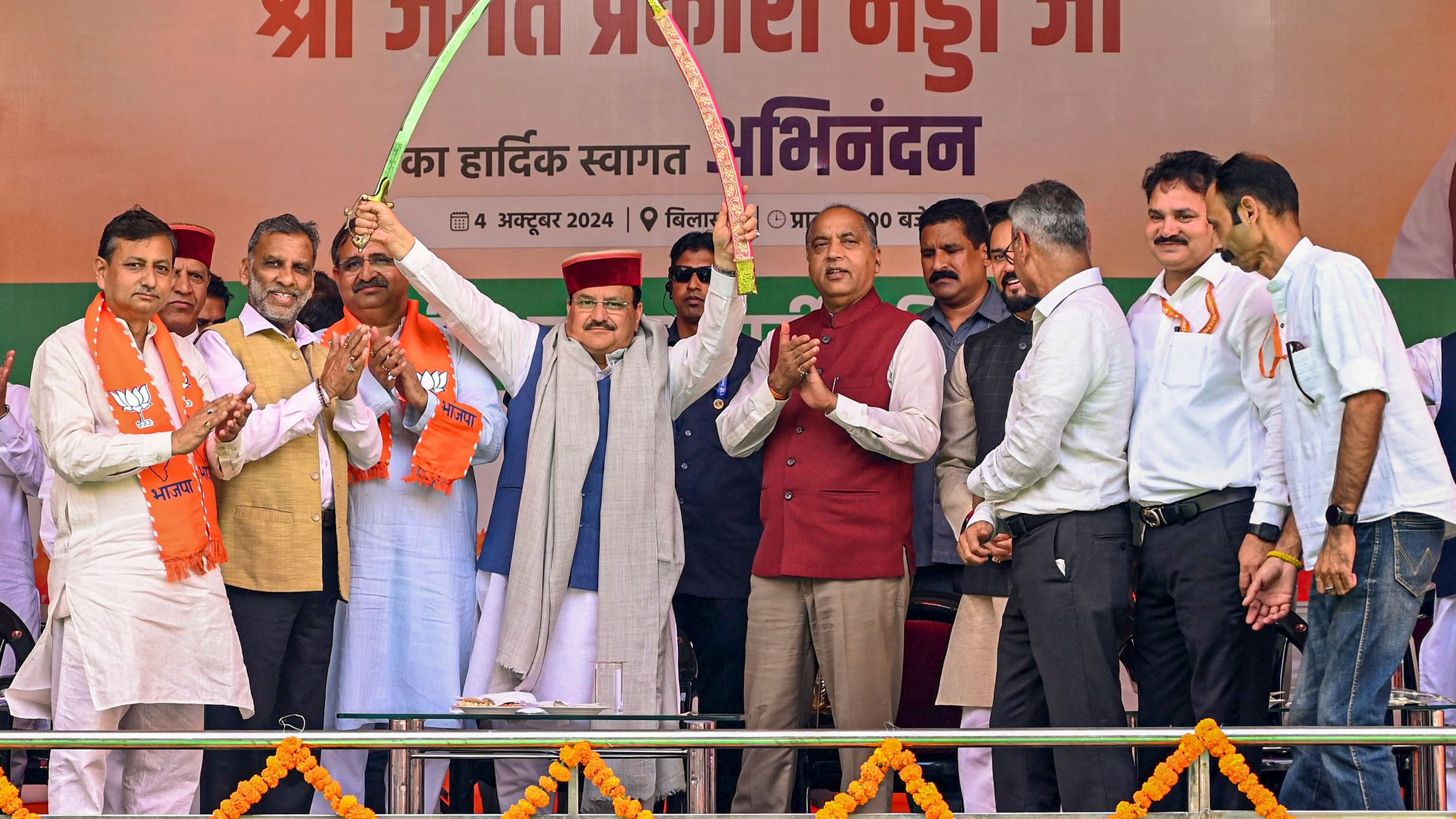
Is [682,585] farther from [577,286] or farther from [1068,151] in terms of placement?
[1068,151]

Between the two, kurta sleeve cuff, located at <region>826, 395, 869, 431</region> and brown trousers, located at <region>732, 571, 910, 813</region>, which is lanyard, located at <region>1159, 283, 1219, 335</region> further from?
brown trousers, located at <region>732, 571, 910, 813</region>

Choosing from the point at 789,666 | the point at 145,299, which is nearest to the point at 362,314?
the point at 145,299

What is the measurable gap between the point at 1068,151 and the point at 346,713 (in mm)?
3670

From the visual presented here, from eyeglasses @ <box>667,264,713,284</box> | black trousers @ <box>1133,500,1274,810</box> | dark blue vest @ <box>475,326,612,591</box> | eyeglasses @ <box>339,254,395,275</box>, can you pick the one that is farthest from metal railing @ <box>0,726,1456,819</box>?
eyeglasses @ <box>667,264,713,284</box>

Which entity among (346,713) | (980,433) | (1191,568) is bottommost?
(346,713)

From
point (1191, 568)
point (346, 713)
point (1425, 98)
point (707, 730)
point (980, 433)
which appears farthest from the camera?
point (1425, 98)

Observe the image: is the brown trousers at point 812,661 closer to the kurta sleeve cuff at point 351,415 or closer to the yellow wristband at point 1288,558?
the yellow wristband at point 1288,558

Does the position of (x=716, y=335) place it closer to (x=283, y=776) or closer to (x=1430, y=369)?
(x=283, y=776)

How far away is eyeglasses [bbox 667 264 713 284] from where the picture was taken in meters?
5.30

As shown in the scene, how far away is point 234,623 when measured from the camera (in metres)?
4.28

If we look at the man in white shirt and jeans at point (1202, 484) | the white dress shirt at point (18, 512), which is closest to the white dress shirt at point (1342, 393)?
the man in white shirt and jeans at point (1202, 484)

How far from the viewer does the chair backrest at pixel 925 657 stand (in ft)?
16.0

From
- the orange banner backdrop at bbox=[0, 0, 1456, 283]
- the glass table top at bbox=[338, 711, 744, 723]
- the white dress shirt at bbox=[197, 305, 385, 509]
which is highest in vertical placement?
the orange banner backdrop at bbox=[0, 0, 1456, 283]

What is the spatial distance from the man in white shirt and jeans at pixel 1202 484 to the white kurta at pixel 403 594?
189 centimetres
